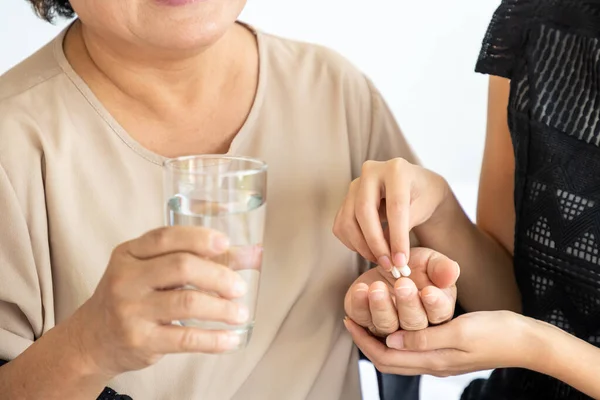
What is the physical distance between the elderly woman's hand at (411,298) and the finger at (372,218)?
1.4 inches

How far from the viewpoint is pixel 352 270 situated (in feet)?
4.33

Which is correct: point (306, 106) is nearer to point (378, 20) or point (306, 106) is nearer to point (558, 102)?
point (558, 102)

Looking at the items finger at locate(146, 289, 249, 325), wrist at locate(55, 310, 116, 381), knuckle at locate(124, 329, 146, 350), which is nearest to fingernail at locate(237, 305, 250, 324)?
finger at locate(146, 289, 249, 325)

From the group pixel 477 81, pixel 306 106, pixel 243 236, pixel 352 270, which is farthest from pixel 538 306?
pixel 477 81

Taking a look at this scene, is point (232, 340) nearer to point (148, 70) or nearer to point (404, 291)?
point (404, 291)

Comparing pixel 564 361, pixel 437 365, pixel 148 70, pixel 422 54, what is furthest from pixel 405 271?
pixel 422 54

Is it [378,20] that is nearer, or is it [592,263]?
[592,263]

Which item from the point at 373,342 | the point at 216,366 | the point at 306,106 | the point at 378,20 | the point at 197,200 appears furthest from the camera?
the point at 378,20

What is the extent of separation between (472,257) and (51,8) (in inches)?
32.1

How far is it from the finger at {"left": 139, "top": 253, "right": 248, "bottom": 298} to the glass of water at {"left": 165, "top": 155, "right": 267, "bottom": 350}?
22mm

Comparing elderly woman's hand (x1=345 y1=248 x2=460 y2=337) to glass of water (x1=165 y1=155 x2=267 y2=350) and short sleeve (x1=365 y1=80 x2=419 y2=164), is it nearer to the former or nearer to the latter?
glass of water (x1=165 y1=155 x2=267 y2=350)

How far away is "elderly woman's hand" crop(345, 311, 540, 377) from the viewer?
3.29 feet

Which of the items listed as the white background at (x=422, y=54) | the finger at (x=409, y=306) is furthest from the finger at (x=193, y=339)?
the white background at (x=422, y=54)

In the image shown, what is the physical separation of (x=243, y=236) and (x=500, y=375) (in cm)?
74
